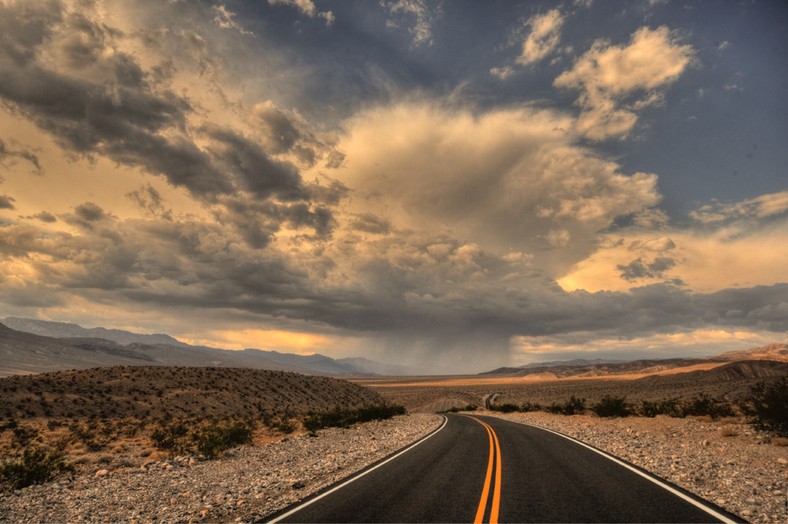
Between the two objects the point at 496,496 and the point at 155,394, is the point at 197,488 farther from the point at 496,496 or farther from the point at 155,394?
the point at 155,394

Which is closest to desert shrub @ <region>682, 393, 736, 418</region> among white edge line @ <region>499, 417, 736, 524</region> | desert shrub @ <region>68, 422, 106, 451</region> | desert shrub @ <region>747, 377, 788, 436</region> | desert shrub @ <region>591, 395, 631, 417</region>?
desert shrub @ <region>591, 395, 631, 417</region>

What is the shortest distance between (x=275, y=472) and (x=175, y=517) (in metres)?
4.49

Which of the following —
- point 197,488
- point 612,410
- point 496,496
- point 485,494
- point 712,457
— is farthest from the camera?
point 612,410

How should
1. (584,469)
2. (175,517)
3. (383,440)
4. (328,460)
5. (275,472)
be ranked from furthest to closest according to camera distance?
(383,440) < (328,460) < (275,472) < (584,469) < (175,517)

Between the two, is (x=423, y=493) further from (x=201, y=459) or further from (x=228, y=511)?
(x=201, y=459)

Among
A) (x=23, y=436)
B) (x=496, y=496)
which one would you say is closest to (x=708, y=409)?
(x=496, y=496)

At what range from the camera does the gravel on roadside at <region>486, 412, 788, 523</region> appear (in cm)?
884

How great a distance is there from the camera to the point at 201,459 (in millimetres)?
17156

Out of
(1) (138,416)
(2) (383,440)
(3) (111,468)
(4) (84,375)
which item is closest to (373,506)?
(2) (383,440)

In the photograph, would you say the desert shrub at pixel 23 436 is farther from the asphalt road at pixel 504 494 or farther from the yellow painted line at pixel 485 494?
the yellow painted line at pixel 485 494

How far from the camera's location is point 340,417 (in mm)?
28125

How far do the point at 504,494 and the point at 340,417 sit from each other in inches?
822

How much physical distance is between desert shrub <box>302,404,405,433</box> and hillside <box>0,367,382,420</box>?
34.1ft

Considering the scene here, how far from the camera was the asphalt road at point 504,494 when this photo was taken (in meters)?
7.65
